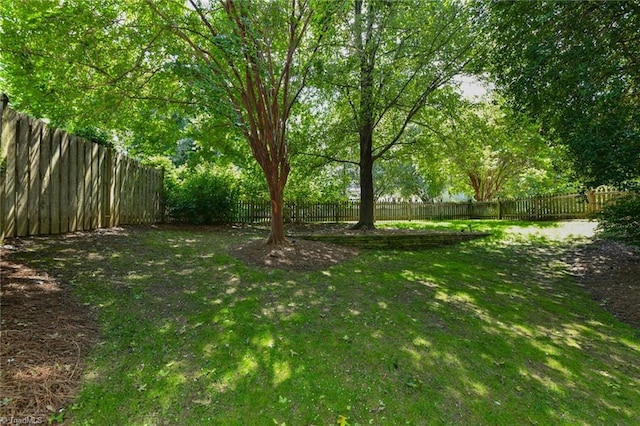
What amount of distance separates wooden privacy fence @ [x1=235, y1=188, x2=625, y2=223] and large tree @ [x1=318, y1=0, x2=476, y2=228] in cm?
622

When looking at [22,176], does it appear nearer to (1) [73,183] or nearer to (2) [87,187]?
(1) [73,183]

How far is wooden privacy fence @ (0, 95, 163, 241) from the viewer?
4898mm

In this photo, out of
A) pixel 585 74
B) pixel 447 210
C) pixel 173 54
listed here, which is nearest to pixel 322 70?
pixel 173 54

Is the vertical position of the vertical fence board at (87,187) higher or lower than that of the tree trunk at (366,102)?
lower

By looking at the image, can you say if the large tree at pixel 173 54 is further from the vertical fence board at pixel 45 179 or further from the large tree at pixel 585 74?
the large tree at pixel 585 74

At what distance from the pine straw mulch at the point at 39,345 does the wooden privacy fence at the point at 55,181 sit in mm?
1673

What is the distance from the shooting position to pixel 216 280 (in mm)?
4969

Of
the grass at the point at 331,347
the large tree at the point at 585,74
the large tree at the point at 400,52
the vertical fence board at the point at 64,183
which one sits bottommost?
the grass at the point at 331,347

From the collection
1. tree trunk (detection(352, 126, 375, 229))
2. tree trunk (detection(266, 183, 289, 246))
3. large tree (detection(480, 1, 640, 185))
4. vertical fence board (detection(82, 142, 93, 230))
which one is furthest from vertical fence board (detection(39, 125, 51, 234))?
large tree (detection(480, 1, 640, 185))

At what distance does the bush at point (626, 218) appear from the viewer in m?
6.39

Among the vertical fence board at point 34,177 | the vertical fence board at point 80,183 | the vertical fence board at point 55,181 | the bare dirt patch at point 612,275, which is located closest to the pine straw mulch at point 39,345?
the vertical fence board at point 34,177

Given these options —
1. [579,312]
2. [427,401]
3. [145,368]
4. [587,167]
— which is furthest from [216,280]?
[587,167]

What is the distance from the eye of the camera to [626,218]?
6.67m

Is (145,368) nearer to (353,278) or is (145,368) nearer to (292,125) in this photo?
(353,278)
